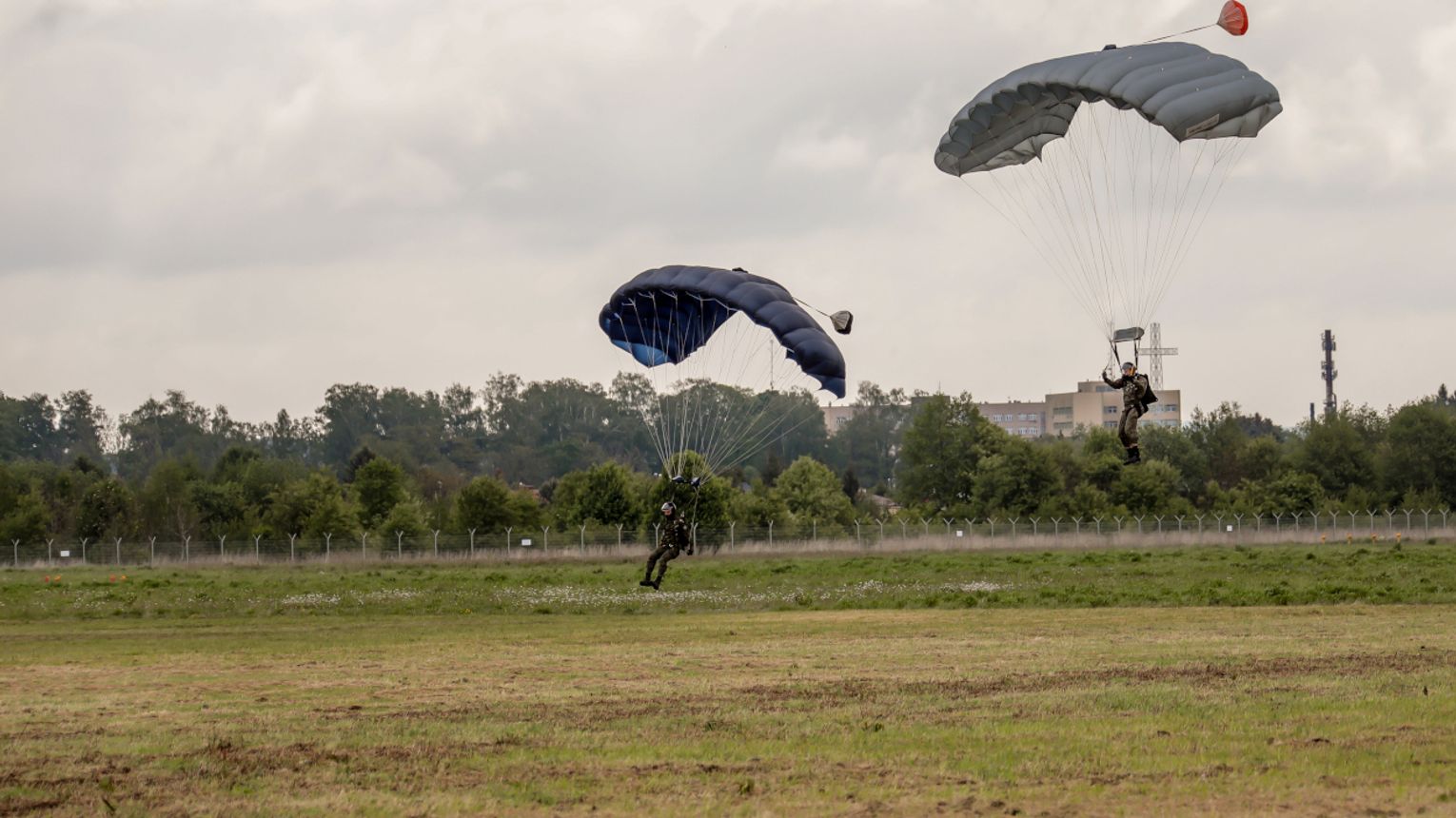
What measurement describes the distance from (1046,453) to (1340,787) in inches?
2934

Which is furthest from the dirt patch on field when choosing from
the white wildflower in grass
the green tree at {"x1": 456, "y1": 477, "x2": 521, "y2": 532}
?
the green tree at {"x1": 456, "y1": 477, "x2": 521, "y2": 532}

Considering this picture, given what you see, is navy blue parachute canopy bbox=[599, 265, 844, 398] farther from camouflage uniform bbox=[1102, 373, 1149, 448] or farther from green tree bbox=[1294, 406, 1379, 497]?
green tree bbox=[1294, 406, 1379, 497]

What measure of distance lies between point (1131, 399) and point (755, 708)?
10522 mm

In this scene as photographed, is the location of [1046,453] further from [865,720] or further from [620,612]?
[865,720]

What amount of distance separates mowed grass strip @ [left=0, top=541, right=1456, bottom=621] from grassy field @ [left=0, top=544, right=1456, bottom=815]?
0.53 metres

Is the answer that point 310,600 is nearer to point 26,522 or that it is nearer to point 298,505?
point 298,505

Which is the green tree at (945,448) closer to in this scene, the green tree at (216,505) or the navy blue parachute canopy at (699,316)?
the green tree at (216,505)

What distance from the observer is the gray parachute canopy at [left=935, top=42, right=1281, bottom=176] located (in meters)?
21.3

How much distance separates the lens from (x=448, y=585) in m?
40.6

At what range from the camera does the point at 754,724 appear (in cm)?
1452

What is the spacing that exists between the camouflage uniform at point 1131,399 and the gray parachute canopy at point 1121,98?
3824mm

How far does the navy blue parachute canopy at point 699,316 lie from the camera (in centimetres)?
2564

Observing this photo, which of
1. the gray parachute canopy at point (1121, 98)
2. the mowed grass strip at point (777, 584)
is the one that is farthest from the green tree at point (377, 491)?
the gray parachute canopy at point (1121, 98)

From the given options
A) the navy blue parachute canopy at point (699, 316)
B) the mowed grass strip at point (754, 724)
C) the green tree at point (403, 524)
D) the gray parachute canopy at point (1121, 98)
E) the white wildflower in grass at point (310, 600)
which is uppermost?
the gray parachute canopy at point (1121, 98)
